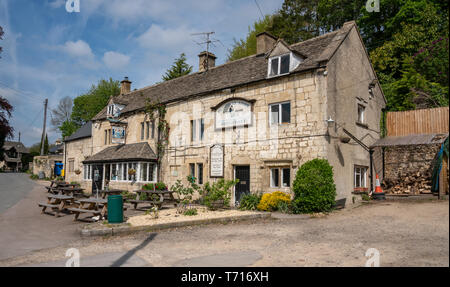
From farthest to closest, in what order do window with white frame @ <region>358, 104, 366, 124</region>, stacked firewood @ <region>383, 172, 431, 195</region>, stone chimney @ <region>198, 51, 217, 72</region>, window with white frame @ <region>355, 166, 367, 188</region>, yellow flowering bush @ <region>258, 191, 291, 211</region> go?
stone chimney @ <region>198, 51, 217, 72</region> < window with white frame @ <region>358, 104, 366, 124</region> < window with white frame @ <region>355, 166, 367, 188</region> < yellow flowering bush @ <region>258, 191, 291, 211</region> < stacked firewood @ <region>383, 172, 431, 195</region>

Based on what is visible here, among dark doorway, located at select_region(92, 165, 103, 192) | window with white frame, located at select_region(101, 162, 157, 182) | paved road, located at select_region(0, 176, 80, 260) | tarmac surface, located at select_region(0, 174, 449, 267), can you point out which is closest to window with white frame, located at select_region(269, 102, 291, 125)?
tarmac surface, located at select_region(0, 174, 449, 267)

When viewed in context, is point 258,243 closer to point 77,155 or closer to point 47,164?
point 77,155

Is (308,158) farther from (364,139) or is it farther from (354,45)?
(354,45)

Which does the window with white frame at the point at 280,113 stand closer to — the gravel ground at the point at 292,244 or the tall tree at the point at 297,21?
the gravel ground at the point at 292,244

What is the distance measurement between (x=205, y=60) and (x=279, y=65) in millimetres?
8209

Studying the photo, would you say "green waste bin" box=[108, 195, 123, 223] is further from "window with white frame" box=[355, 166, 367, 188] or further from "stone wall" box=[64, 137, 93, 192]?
"stone wall" box=[64, 137, 93, 192]

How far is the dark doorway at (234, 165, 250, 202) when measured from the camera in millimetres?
16031

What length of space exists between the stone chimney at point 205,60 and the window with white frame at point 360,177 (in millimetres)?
11936

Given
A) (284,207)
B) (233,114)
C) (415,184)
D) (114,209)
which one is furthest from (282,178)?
(415,184)

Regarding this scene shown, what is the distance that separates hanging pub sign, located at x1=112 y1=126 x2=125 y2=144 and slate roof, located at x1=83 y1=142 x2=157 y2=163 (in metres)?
0.49

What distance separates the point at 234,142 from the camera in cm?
1655

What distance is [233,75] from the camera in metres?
18.4
